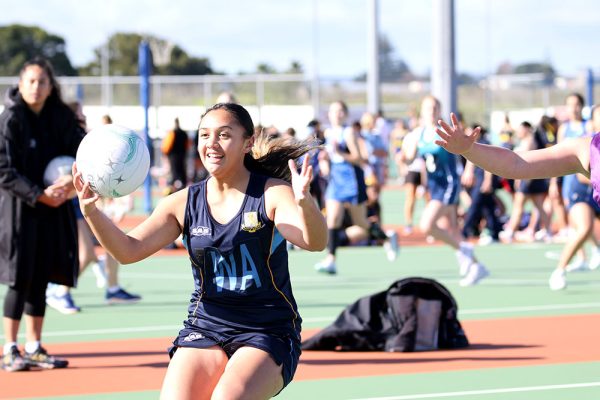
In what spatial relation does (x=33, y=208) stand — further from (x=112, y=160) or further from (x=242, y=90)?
(x=242, y=90)

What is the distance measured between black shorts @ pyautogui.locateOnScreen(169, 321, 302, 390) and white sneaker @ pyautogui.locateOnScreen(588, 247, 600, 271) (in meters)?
9.47

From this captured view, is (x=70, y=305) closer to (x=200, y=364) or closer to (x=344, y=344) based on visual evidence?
(x=344, y=344)

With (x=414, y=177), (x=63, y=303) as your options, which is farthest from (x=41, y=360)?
(x=414, y=177)

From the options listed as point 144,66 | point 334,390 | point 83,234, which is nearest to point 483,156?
point 334,390

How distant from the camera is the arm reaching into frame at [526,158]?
5383 mm

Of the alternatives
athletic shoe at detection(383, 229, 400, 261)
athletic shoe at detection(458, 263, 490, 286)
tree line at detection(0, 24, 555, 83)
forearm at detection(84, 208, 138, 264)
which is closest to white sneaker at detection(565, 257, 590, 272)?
athletic shoe at detection(458, 263, 490, 286)

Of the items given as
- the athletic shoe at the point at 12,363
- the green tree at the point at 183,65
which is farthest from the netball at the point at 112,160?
the green tree at the point at 183,65

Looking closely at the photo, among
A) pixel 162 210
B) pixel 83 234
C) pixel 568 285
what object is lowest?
pixel 568 285

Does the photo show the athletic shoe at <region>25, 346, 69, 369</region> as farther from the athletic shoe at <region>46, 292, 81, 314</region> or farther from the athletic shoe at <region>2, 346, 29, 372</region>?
the athletic shoe at <region>46, 292, 81, 314</region>

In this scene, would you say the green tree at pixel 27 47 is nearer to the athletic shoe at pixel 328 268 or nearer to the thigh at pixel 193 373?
the athletic shoe at pixel 328 268

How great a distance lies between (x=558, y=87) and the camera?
3762 centimetres

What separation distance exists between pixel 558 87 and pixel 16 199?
31470 mm

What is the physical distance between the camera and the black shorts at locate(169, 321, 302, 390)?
5.21 metres

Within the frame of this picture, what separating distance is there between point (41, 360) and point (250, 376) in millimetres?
3568
